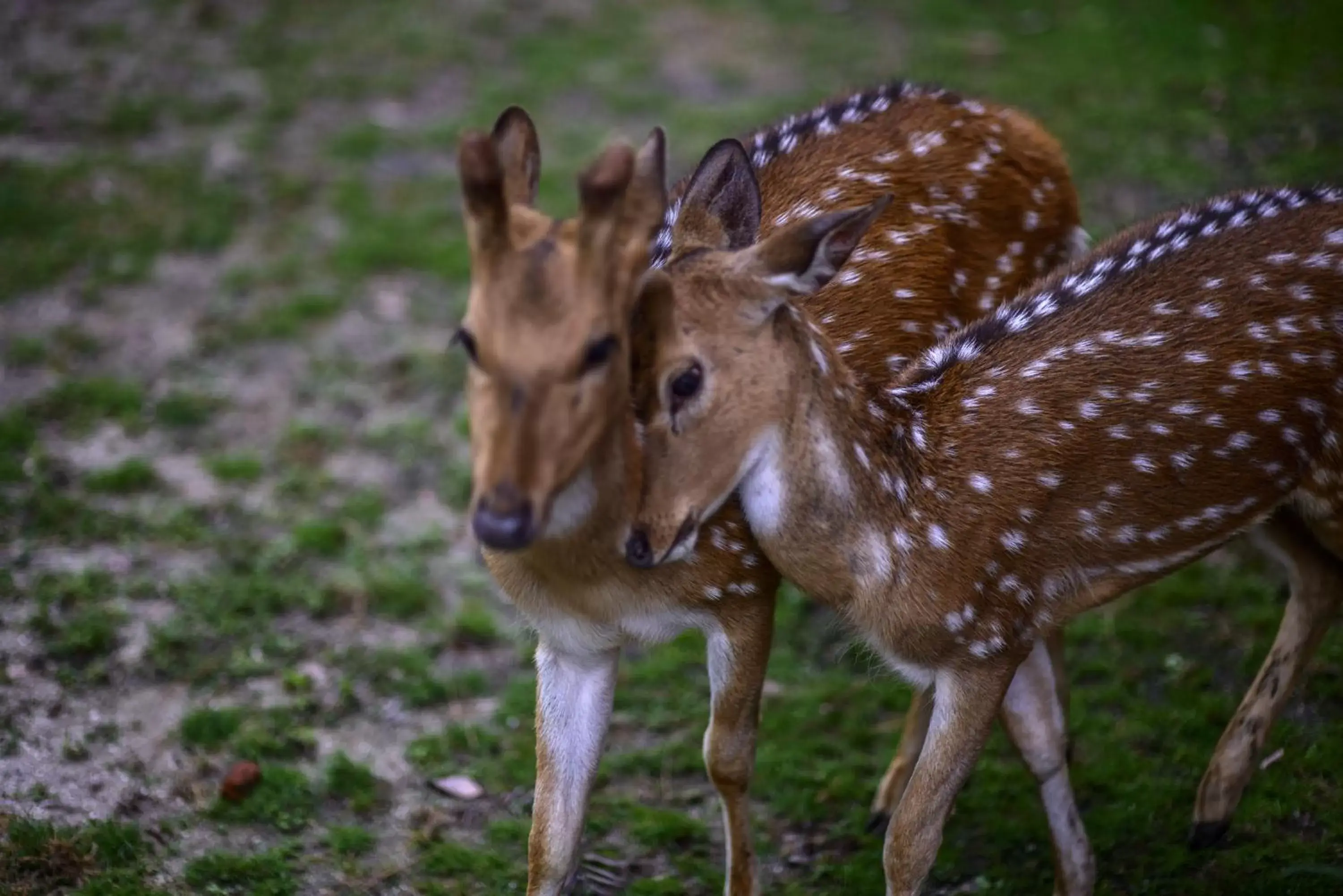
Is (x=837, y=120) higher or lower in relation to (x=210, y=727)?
higher

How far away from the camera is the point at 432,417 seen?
7.12 meters

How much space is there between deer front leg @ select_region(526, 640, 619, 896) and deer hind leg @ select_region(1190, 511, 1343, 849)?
6.50 ft

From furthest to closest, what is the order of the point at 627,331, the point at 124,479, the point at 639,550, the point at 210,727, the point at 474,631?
the point at 124,479 < the point at 474,631 < the point at 210,727 < the point at 639,550 < the point at 627,331

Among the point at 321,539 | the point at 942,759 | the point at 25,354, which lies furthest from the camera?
the point at 25,354

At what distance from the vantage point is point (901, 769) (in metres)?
5.09

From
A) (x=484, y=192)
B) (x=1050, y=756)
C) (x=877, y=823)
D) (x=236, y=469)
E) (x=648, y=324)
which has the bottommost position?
(x=877, y=823)

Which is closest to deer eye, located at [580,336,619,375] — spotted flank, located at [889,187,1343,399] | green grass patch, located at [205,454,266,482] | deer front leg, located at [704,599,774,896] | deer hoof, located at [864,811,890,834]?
deer front leg, located at [704,599,774,896]

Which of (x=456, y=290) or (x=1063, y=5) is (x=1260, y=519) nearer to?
(x=456, y=290)

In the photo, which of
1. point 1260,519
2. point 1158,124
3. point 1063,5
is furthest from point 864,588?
point 1063,5

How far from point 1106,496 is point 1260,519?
1.83ft

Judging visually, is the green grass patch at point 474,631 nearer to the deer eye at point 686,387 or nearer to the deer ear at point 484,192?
the deer eye at point 686,387

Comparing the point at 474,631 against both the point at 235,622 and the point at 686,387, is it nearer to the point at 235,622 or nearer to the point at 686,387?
the point at 235,622

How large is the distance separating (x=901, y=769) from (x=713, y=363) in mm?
2003

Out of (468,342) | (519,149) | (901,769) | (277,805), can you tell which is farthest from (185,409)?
(468,342)
